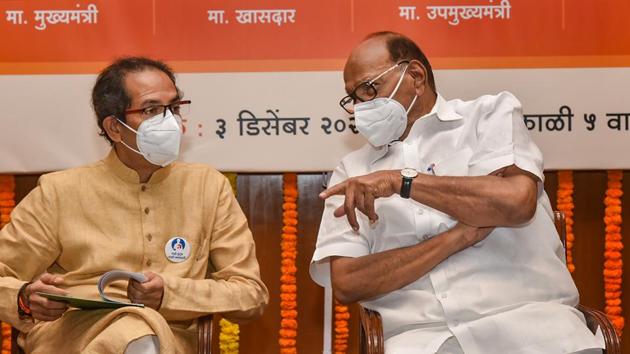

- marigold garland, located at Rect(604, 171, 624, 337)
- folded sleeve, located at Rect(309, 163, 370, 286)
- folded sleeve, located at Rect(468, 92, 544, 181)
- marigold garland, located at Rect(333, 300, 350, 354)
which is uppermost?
folded sleeve, located at Rect(468, 92, 544, 181)

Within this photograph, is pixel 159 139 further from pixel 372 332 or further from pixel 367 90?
pixel 372 332

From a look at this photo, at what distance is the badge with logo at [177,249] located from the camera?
360 cm

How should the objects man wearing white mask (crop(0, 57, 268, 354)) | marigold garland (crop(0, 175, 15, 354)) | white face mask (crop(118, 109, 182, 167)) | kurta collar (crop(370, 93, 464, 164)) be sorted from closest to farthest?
man wearing white mask (crop(0, 57, 268, 354)) < kurta collar (crop(370, 93, 464, 164)) < white face mask (crop(118, 109, 182, 167)) < marigold garland (crop(0, 175, 15, 354))

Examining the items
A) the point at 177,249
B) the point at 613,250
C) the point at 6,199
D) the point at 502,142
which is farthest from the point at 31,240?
the point at 613,250

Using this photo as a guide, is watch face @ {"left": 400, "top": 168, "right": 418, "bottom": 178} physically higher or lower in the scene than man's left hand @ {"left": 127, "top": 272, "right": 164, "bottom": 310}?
higher

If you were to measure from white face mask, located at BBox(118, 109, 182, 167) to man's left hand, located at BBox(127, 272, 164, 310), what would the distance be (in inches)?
22.4

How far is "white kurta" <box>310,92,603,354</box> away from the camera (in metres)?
3.15

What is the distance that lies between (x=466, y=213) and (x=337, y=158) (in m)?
1.61

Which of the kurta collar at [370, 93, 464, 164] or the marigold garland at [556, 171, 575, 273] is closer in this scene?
the kurta collar at [370, 93, 464, 164]

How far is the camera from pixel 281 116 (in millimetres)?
4637

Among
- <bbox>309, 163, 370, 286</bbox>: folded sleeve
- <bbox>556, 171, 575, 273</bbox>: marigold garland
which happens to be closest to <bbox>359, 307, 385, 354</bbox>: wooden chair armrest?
<bbox>309, 163, 370, 286</bbox>: folded sleeve

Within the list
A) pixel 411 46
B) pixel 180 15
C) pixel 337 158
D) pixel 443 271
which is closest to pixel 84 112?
pixel 180 15

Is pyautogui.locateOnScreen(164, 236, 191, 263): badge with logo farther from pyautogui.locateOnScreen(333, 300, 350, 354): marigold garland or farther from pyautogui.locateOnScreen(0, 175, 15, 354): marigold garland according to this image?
pyautogui.locateOnScreen(0, 175, 15, 354): marigold garland

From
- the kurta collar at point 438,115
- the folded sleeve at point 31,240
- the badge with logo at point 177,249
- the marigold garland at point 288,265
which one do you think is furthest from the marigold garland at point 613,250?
the folded sleeve at point 31,240
